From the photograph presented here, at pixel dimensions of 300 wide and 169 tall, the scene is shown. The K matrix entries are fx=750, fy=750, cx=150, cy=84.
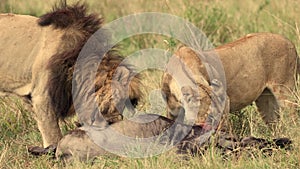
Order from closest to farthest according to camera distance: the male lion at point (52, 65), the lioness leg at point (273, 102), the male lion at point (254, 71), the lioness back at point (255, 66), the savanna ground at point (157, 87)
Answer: the savanna ground at point (157, 87) → the male lion at point (52, 65) → the male lion at point (254, 71) → the lioness back at point (255, 66) → the lioness leg at point (273, 102)

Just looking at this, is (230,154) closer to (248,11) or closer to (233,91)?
(233,91)

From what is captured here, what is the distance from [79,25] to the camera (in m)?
5.28

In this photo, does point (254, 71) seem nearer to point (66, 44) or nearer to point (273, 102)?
point (273, 102)

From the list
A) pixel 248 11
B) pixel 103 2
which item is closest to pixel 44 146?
pixel 248 11

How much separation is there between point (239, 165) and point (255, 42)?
1372 millimetres

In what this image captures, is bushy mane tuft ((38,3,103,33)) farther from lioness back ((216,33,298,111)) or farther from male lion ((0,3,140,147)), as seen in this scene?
lioness back ((216,33,298,111))

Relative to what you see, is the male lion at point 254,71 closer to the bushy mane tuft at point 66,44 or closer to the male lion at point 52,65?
the male lion at point 52,65

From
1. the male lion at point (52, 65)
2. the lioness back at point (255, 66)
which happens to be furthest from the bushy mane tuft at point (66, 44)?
the lioness back at point (255, 66)

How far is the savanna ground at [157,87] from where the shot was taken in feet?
14.3

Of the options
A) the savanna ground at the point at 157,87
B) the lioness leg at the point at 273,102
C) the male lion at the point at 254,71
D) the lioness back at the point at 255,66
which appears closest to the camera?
the savanna ground at the point at 157,87

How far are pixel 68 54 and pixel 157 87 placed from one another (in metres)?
1.23

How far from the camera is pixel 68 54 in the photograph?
512cm

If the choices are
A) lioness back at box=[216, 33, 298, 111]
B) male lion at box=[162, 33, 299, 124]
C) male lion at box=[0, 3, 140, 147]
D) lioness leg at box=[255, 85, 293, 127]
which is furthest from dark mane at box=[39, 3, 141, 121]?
lioness leg at box=[255, 85, 293, 127]

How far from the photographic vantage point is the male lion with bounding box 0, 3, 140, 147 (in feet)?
16.3
